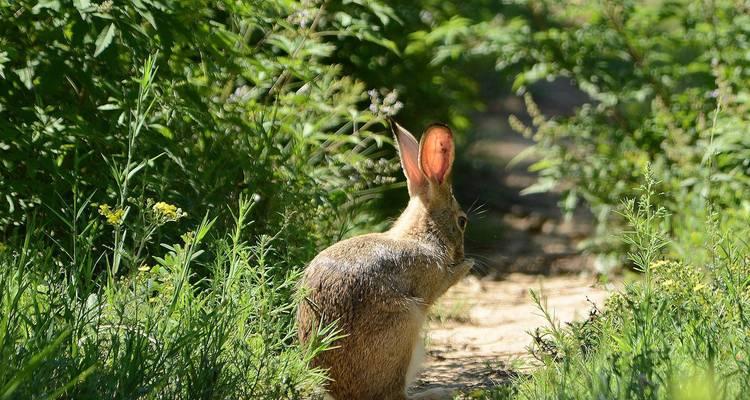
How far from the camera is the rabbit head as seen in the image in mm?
5078

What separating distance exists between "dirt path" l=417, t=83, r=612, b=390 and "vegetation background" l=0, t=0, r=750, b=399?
22.1 inches

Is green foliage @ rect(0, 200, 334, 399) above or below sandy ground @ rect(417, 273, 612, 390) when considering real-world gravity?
above

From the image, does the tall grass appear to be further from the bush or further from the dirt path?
the dirt path

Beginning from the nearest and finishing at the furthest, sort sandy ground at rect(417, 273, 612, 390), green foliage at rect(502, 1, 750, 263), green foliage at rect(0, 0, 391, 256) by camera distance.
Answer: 1. green foliage at rect(0, 0, 391, 256)
2. sandy ground at rect(417, 273, 612, 390)
3. green foliage at rect(502, 1, 750, 263)

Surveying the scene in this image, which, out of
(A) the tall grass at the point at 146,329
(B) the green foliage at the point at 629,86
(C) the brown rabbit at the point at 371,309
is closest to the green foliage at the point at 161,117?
(A) the tall grass at the point at 146,329

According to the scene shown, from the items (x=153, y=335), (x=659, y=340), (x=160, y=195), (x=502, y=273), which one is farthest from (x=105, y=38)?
(x=502, y=273)

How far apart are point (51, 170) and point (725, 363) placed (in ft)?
9.35

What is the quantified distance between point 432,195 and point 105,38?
1.60m

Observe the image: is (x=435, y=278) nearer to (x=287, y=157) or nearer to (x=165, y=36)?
(x=287, y=157)

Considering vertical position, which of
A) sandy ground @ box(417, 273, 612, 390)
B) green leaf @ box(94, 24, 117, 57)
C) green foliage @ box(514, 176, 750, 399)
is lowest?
sandy ground @ box(417, 273, 612, 390)

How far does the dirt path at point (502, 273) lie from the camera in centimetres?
545

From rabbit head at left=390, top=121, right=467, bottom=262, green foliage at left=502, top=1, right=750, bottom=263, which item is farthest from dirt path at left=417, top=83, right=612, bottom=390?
green foliage at left=502, top=1, right=750, bottom=263

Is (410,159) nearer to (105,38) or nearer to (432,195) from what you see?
(432,195)

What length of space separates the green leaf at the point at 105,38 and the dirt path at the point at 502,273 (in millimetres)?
1953
